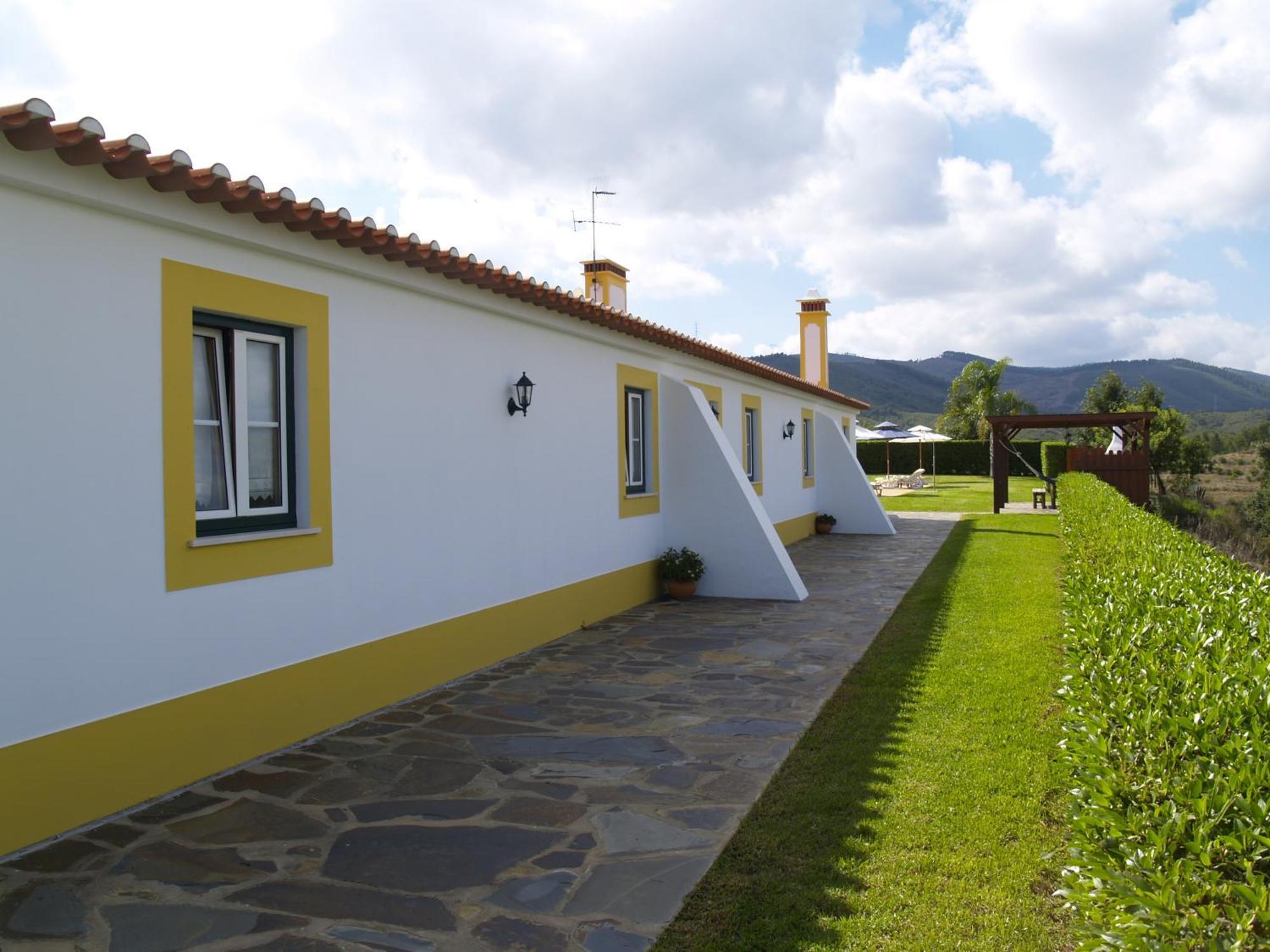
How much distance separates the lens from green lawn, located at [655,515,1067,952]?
3.49m

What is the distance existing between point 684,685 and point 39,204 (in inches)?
204

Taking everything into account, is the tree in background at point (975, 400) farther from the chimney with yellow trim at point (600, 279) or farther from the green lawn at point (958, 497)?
the chimney with yellow trim at point (600, 279)

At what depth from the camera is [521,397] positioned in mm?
8195

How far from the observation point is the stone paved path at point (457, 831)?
357 centimetres

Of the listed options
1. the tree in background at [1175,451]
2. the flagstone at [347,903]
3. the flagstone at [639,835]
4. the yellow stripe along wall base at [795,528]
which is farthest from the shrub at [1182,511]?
the flagstone at [347,903]

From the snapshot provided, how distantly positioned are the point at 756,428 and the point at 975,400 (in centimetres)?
3493

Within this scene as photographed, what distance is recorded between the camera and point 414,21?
811 cm

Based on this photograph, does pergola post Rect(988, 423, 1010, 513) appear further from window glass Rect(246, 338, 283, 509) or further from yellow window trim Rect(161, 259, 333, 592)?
window glass Rect(246, 338, 283, 509)

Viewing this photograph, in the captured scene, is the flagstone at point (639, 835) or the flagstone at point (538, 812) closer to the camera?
the flagstone at point (639, 835)

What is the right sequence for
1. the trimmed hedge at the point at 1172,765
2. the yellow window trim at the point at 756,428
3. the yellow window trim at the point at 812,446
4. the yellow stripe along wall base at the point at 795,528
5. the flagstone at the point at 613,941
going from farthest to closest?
the yellow window trim at the point at 812,446 → the yellow stripe along wall base at the point at 795,528 → the yellow window trim at the point at 756,428 → the flagstone at the point at 613,941 → the trimmed hedge at the point at 1172,765

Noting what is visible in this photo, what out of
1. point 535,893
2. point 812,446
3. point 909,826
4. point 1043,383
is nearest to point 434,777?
point 535,893

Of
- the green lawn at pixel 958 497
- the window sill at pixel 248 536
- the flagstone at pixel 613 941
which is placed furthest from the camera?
the green lawn at pixel 958 497

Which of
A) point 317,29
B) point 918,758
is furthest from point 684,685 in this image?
point 317,29

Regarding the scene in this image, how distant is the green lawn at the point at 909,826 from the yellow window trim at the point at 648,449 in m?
3.65
